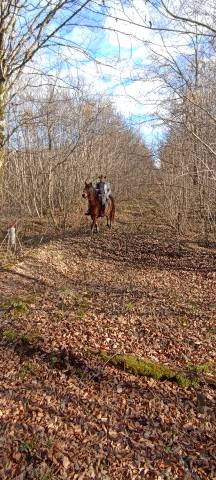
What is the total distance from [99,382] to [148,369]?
0.69 meters

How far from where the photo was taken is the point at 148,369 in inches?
199

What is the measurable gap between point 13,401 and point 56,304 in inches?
110

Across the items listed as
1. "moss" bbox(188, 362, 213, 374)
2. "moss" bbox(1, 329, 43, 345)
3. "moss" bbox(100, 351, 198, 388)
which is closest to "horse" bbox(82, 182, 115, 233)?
"moss" bbox(1, 329, 43, 345)

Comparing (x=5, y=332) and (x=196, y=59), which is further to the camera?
(x=196, y=59)

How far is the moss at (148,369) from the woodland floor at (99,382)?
9 centimetres

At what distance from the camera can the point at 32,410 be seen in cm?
416

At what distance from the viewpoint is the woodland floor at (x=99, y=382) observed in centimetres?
359

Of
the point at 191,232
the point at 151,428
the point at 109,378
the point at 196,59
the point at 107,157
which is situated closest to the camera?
the point at 151,428

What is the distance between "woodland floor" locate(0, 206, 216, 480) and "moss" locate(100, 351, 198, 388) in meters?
0.09

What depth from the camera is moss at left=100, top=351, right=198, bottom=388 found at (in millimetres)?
4898

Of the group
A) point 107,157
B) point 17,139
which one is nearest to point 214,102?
point 17,139

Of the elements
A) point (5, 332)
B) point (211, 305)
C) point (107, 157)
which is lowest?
point (211, 305)

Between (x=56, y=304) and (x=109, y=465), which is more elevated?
(x=56, y=304)

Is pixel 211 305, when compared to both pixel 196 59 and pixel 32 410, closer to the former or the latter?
pixel 32 410
